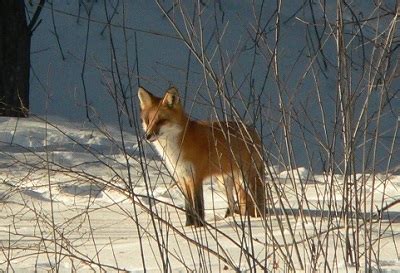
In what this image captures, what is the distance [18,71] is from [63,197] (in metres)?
6.30

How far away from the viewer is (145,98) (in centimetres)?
804

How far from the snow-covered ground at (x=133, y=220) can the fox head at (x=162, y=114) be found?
1.07ft

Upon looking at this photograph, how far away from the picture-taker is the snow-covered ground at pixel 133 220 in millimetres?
4508

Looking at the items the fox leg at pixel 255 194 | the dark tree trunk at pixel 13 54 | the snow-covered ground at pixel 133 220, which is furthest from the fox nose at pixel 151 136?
the dark tree trunk at pixel 13 54

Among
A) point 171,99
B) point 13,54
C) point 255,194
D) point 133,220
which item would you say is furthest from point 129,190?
point 13,54

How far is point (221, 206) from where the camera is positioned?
28.3ft

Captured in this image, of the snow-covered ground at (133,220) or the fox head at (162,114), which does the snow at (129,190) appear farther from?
the fox head at (162,114)

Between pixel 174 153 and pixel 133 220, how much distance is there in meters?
3.71

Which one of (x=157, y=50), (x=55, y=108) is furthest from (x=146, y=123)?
(x=157, y=50)

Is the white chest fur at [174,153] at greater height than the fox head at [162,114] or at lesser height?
lesser

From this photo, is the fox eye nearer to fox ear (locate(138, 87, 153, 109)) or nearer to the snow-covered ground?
fox ear (locate(138, 87, 153, 109))

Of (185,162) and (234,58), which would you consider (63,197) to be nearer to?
(185,162)

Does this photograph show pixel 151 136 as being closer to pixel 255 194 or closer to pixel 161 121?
pixel 161 121

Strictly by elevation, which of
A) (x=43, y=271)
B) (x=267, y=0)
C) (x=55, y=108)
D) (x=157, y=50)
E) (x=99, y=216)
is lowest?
(x=43, y=271)
